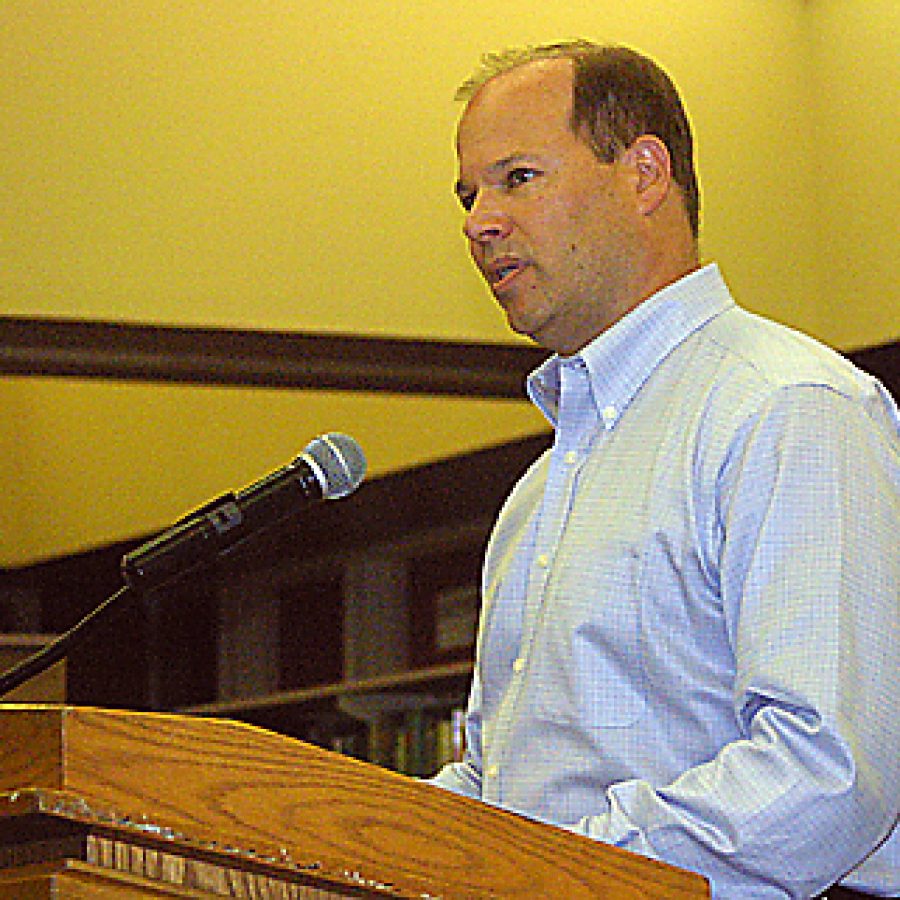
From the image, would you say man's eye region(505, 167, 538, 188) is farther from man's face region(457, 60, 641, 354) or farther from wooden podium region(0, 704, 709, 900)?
wooden podium region(0, 704, 709, 900)

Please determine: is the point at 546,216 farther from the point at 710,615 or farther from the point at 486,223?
the point at 710,615

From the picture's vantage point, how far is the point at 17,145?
12.7 ft

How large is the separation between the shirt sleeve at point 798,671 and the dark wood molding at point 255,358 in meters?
2.76

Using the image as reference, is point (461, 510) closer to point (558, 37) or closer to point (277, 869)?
point (558, 37)

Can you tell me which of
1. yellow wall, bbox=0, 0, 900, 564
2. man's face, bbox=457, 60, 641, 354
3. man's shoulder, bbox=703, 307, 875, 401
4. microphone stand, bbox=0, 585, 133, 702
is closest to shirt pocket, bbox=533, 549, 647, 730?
man's shoulder, bbox=703, 307, 875, 401

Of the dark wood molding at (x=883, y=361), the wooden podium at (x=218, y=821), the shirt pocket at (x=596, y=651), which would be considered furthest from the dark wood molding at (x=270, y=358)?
the wooden podium at (x=218, y=821)

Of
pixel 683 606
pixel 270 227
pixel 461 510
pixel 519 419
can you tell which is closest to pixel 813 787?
pixel 683 606

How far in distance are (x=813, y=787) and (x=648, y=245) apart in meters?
0.65

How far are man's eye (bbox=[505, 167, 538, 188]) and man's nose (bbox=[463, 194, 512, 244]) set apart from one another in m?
0.03

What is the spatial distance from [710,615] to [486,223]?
46cm

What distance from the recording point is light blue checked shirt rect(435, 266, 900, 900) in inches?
49.3

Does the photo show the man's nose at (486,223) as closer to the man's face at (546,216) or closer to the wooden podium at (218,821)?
the man's face at (546,216)

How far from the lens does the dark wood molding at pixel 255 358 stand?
4.05 metres

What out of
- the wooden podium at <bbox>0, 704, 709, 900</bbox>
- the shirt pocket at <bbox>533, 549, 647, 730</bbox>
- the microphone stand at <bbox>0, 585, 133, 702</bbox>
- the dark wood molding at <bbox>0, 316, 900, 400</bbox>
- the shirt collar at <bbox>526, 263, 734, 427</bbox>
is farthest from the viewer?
the dark wood molding at <bbox>0, 316, 900, 400</bbox>
